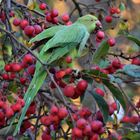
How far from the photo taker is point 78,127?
3.25 ft

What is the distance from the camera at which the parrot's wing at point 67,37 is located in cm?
122

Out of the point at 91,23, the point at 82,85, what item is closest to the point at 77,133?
the point at 82,85

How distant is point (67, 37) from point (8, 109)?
270 millimetres

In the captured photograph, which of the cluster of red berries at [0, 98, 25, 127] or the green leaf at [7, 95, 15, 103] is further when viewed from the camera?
the green leaf at [7, 95, 15, 103]

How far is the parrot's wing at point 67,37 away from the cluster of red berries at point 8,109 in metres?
0.17

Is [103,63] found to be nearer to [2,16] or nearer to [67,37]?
[67,37]

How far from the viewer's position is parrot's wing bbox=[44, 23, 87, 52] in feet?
3.99

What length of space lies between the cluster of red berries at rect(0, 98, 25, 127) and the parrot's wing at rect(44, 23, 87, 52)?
0.17 m

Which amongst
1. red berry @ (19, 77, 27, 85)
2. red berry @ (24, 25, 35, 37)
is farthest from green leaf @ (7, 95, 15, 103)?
red berry @ (24, 25, 35, 37)

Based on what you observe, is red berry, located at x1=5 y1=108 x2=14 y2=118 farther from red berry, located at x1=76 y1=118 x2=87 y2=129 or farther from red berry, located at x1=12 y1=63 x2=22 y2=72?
red berry, located at x1=76 y1=118 x2=87 y2=129

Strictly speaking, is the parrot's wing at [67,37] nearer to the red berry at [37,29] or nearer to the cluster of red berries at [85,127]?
the red berry at [37,29]

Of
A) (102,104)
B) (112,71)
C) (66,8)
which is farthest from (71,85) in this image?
(66,8)

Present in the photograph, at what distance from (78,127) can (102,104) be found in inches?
7.6

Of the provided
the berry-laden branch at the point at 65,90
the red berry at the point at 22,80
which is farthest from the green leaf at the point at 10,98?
the red berry at the point at 22,80
